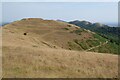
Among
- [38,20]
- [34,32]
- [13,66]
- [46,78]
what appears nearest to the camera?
[46,78]

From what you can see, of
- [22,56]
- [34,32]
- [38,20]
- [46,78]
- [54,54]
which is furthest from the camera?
[38,20]

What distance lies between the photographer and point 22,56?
2825 centimetres

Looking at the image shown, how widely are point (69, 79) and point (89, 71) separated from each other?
3165 mm

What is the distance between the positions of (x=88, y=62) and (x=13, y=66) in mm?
8526

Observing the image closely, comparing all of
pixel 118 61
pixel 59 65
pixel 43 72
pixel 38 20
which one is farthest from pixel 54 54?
→ pixel 38 20

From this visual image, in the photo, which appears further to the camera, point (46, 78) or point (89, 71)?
point (89, 71)

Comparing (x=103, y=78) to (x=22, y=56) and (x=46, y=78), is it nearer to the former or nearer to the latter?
(x=46, y=78)

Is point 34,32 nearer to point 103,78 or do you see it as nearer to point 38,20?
point 38,20

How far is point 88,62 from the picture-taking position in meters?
29.2

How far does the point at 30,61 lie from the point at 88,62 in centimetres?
656

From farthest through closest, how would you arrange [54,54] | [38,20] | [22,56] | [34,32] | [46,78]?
[38,20]
[34,32]
[54,54]
[22,56]
[46,78]

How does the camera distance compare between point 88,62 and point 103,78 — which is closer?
point 103,78

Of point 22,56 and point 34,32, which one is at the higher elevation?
point 22,56

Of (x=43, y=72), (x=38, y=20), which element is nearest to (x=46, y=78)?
(x=43, y=72)
